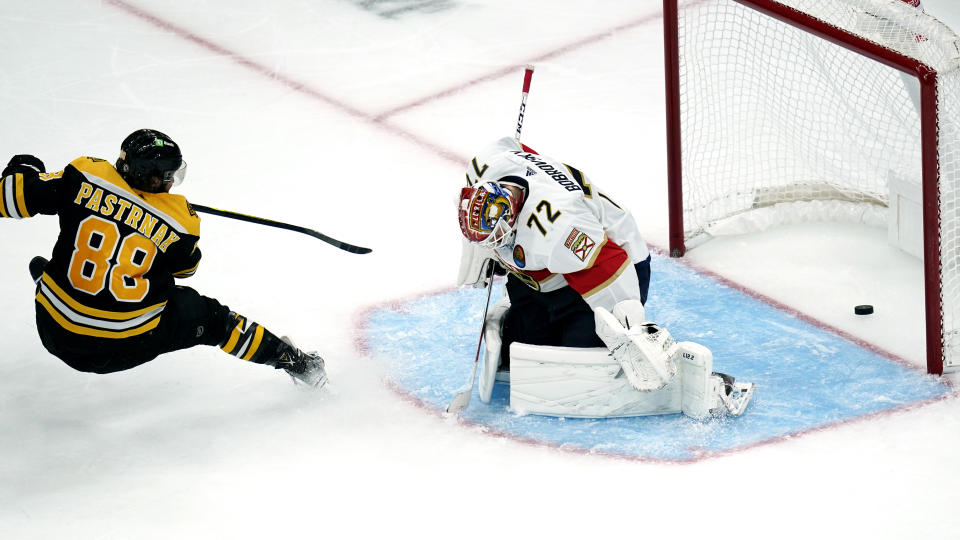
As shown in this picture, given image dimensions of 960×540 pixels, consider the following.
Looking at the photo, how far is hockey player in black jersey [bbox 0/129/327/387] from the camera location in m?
3.40

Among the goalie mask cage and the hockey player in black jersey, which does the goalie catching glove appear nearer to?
the goalie mask cage

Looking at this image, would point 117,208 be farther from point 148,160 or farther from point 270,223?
point 270,223

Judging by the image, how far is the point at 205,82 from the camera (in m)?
6.21

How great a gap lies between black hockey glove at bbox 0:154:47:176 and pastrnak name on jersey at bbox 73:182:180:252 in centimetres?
18

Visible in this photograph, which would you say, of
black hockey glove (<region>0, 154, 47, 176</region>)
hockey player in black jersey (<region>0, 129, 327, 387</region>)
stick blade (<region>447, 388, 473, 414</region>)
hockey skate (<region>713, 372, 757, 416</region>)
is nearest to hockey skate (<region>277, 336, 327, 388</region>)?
hockey player in black jersey (<region>0, 129, 327, 387</region>)

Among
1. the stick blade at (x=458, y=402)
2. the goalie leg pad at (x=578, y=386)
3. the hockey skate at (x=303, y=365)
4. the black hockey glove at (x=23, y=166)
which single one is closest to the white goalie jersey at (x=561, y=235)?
the goalie leg pad at (x=578, y=386)

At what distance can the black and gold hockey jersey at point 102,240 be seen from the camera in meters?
3.40

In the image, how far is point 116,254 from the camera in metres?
3.41

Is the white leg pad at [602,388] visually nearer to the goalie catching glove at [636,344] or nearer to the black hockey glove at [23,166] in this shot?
the goalie catching glove at [636,344]

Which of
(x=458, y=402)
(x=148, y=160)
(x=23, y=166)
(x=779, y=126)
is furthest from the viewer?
(x=779, y=126)

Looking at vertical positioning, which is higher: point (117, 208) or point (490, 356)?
point (117, 208)

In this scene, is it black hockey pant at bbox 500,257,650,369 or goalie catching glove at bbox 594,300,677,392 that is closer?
goalie catching glove at bbox 594,300,677,392

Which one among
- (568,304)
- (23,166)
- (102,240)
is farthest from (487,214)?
(23,166)

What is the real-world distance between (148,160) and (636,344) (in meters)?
1.30
